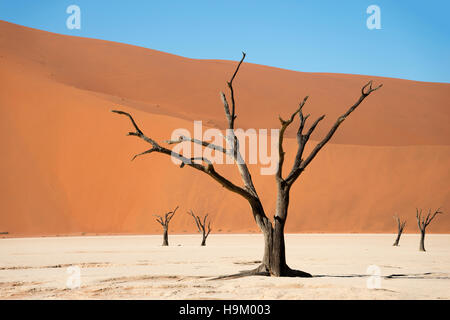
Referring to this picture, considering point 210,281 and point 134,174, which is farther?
point 134,174

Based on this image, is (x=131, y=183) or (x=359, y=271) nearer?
(x=359, y=271)

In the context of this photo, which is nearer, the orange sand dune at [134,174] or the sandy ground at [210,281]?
the sandy ground at [210,281]

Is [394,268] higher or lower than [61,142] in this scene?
lower

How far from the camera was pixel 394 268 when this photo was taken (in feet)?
46.1

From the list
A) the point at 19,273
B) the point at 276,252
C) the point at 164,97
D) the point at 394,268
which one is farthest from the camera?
the point at 164,97

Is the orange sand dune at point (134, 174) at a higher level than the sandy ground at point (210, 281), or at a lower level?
higher

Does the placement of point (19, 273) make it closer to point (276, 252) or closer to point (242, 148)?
point (276, 252)

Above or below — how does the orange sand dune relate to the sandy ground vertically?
above

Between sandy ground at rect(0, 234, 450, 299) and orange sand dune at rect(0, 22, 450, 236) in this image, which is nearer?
sandy ground at rect(0, 234, 450, 299)

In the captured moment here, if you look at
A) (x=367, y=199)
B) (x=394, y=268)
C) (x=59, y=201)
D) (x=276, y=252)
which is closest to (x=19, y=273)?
(x=276, y=252)

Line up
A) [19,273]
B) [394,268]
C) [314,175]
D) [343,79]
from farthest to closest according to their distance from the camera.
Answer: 1. [343,79]
2. [314,175]
3. [394,268]
4. [19,273]

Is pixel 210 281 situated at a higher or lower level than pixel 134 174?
lower

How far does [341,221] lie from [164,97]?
97.6ft

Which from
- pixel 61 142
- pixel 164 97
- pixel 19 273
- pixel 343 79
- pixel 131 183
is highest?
pixel 343 79
